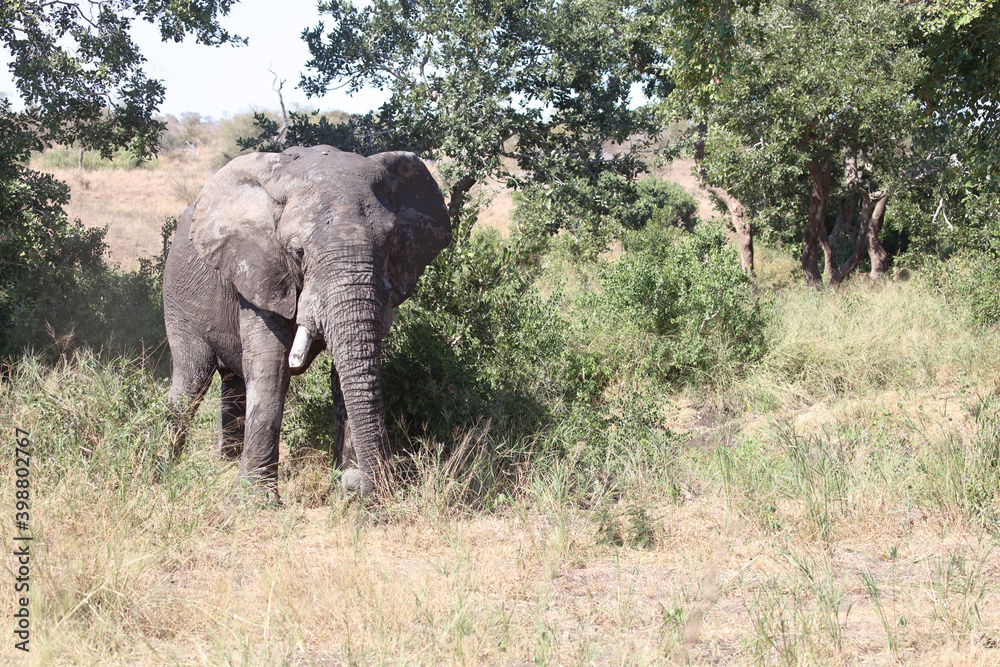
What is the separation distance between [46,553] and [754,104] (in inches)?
418

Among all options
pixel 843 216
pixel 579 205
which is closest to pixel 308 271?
pixel 579 205

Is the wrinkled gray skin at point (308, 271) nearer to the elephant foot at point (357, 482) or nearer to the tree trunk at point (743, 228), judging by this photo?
the elephant foot at point (357, 482)

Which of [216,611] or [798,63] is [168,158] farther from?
[216,611]

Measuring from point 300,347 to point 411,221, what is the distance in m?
1.19

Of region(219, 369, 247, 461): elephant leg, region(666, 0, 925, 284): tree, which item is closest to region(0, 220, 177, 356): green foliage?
region(219, 369, 247, 461): elephant leg

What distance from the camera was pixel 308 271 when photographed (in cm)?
502

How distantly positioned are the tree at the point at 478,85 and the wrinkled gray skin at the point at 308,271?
14.8 ft

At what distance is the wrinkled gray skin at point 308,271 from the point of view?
495 cm


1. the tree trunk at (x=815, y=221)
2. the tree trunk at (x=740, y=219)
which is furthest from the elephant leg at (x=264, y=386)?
the tree trunk at (x=740, y=219)

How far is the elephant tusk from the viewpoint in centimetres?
506

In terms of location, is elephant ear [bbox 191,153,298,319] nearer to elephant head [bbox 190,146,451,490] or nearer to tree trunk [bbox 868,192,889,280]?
elephant head [bbox 190,146,451,490]

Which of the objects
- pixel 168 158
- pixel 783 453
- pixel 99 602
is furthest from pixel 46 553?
pixel 168 158

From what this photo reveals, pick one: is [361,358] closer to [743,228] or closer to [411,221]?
[411,221]

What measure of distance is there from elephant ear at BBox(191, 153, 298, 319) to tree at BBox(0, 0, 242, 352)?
4021 mm
